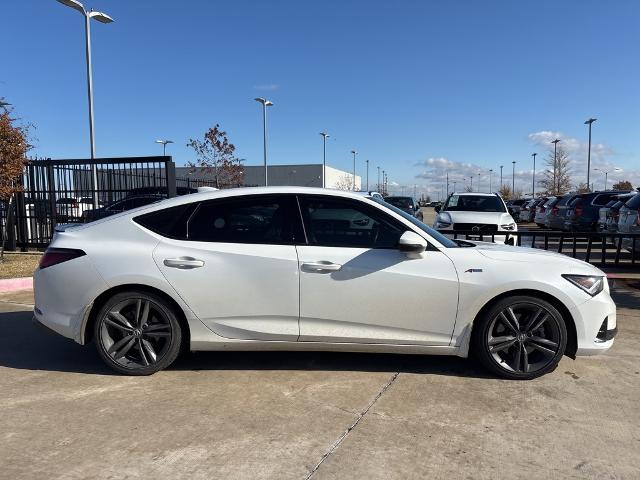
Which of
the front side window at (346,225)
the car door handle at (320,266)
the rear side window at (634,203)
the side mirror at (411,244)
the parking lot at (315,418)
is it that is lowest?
the parking lot at (315,418)

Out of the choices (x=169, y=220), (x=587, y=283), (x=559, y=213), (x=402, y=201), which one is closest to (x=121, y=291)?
(x=169, y=220)

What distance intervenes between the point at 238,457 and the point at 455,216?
9.60m

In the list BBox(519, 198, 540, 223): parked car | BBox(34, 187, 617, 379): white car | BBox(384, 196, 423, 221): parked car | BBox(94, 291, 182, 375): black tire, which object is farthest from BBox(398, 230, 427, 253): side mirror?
BBox(519, 198, 540, 223): parked car

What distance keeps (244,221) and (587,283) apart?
293 centimetres

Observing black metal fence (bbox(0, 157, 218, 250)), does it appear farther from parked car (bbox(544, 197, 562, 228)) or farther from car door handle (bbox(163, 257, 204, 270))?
parked car (bbox(544, 197, 562, 228))

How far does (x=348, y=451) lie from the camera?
3203 millimetres

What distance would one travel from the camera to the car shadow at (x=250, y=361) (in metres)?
4.66

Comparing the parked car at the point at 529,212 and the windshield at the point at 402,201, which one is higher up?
the windshield at the point at 402,201

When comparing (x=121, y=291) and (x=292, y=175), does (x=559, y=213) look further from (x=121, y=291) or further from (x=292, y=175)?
(x=292, y=175)

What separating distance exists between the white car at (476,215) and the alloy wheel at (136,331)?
7121 mm

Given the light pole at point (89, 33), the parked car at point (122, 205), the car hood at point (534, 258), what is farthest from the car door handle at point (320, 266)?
the light pole at point (89, 33)

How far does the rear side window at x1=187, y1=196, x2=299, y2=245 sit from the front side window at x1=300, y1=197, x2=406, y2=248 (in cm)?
18

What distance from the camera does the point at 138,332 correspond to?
14.4 feet

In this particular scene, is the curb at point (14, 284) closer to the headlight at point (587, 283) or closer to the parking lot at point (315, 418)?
the parking lot at point (315, 418)
